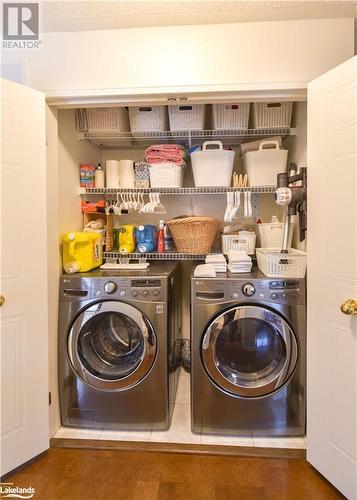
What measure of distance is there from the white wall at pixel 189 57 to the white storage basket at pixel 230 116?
0.44 m

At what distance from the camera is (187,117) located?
74.2 inches

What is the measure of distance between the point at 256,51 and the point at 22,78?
1.33 meters

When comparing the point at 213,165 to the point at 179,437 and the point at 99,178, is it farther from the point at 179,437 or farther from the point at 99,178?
the point at 179,437

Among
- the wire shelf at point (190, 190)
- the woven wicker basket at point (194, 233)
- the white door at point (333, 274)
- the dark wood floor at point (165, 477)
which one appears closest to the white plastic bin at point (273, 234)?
the wire shelf at point (190, 190)

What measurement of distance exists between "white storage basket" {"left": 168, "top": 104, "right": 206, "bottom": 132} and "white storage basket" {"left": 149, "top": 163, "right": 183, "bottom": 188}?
28 centimetres

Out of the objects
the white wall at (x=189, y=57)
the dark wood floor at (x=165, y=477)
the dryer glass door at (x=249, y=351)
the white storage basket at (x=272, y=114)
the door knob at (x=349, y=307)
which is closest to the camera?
the door knob at (x=349, y=307)

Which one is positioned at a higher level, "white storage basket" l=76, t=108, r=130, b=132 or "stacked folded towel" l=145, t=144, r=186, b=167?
"white storage basket" l=76, t=108, r=130, b=132

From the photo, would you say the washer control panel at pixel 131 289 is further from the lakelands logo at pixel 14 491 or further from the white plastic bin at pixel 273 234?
the lakelands logo at pixel 14 491

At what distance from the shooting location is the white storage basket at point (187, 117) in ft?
6.12

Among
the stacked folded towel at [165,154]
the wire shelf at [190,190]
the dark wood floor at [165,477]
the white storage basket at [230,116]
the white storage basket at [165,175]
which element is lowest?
the dark wood floor at [165,477]

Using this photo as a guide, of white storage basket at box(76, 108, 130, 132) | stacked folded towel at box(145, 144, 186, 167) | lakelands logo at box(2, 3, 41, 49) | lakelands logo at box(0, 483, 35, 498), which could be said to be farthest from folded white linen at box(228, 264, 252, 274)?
lakelands logo at box(2, 3, 41, 49)

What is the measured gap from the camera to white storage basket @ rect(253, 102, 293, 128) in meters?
1.81

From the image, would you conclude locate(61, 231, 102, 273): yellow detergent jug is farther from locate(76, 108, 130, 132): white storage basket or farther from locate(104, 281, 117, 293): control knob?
locate(76, 108, 130, 132): white storage basket

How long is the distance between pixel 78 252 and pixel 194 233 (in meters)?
0.82
